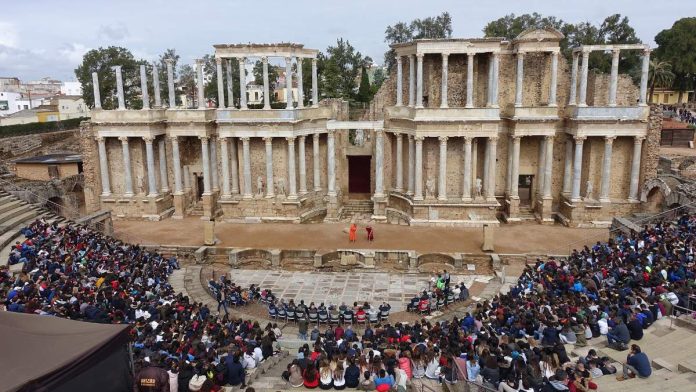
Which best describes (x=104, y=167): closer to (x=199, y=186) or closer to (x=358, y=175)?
(x=199, y=186)

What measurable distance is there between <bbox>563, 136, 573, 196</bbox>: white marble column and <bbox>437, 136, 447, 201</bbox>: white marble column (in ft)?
26.3

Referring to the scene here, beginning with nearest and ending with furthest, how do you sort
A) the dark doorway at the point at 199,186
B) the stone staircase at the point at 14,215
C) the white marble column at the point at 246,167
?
the stone staircase at the point at 14,215 → the white marble column at the point at 246,167 → the dark doorway at the point at 199,186

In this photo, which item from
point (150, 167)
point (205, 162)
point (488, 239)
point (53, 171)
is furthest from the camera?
point (53, 171)

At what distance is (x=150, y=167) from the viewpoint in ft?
122

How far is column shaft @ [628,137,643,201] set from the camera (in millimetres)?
32812

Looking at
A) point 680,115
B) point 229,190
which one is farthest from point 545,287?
point 680,115

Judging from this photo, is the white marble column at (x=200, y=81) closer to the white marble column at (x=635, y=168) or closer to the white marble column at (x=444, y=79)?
the white marble column at (x=444, y=79)

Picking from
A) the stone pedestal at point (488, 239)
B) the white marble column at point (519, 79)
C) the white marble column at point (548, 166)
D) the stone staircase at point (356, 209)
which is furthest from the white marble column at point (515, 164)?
the stone staircase at point (356, 209)

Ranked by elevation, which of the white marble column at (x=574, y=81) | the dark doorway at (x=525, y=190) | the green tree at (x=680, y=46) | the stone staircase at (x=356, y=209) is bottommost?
the stone staircase at (x=356, y=209)

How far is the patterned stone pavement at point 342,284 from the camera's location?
79.9 feet

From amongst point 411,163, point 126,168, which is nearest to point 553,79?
point 411,163

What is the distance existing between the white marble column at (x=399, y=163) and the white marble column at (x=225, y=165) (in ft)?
37.5

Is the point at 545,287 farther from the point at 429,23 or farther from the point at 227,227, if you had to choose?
the point at 429,23

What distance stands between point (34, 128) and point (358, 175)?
35945 millimetres
